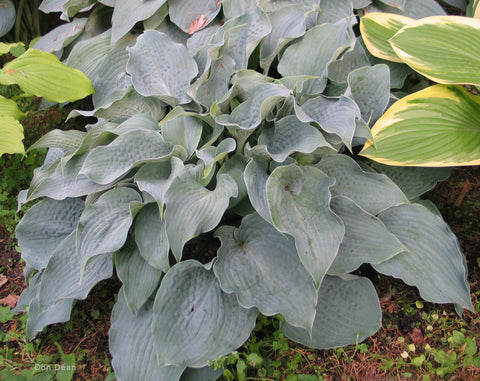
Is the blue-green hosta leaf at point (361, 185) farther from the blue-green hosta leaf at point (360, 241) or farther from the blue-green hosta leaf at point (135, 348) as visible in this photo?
the blue-green hosta leaf at point (135, 348)

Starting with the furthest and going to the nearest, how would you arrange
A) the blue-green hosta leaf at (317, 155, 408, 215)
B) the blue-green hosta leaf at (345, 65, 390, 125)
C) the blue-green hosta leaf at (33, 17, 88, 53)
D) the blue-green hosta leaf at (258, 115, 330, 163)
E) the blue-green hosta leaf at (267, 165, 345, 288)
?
the blue-green hosta leaf at (33, 17, 88, 53) → the blue-green hosta leaf at (345, 65, 390, 125) → the blue-green hosta leaf at (317, 155, 408, 215) → the blue-green hosta leaf at (258, 115, 330, 163) → the blue-green hosta leaf at (267, 165, 345, 288)

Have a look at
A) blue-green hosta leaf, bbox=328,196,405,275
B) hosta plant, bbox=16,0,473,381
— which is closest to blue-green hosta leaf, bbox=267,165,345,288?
hosta plant, bbox=16,0,473,381

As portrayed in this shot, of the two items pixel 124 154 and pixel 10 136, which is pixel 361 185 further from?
pixel 10 136

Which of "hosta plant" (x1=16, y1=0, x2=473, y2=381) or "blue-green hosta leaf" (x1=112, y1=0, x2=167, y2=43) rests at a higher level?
"blue-green hosta leaf" (x1=112, y1=0, x2=167, y2=43)

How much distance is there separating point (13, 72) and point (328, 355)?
162 cm

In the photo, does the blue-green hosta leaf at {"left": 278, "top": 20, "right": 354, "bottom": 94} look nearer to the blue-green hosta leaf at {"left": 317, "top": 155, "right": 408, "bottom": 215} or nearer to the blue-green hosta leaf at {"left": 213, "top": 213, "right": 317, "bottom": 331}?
the blue-green hosta leaf at {"left": 317, "top": 155, "right": 408, "bottom": 215}

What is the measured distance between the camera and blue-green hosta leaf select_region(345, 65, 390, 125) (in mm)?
1661

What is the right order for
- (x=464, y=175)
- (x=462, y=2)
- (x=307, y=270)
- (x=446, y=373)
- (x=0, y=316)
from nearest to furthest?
(x=307, y=270), (x=446, y=373), (x=0, y=316), (x=464, y=175), (x=462, y=2)

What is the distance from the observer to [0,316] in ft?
5.70

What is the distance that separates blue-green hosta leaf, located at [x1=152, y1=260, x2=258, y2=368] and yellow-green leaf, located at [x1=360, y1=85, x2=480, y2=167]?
2.35 feet

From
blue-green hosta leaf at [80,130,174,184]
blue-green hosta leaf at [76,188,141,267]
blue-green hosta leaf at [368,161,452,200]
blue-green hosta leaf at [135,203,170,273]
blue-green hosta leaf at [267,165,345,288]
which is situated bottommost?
blue-green hosta leaf at [368,161,452,200]

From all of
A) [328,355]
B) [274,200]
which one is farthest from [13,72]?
[328,355]

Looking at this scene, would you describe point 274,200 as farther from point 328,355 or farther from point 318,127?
point 328,355

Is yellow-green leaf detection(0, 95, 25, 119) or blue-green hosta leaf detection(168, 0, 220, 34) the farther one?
blue-green hosta leaf detection(168, 0, 220, 34)
